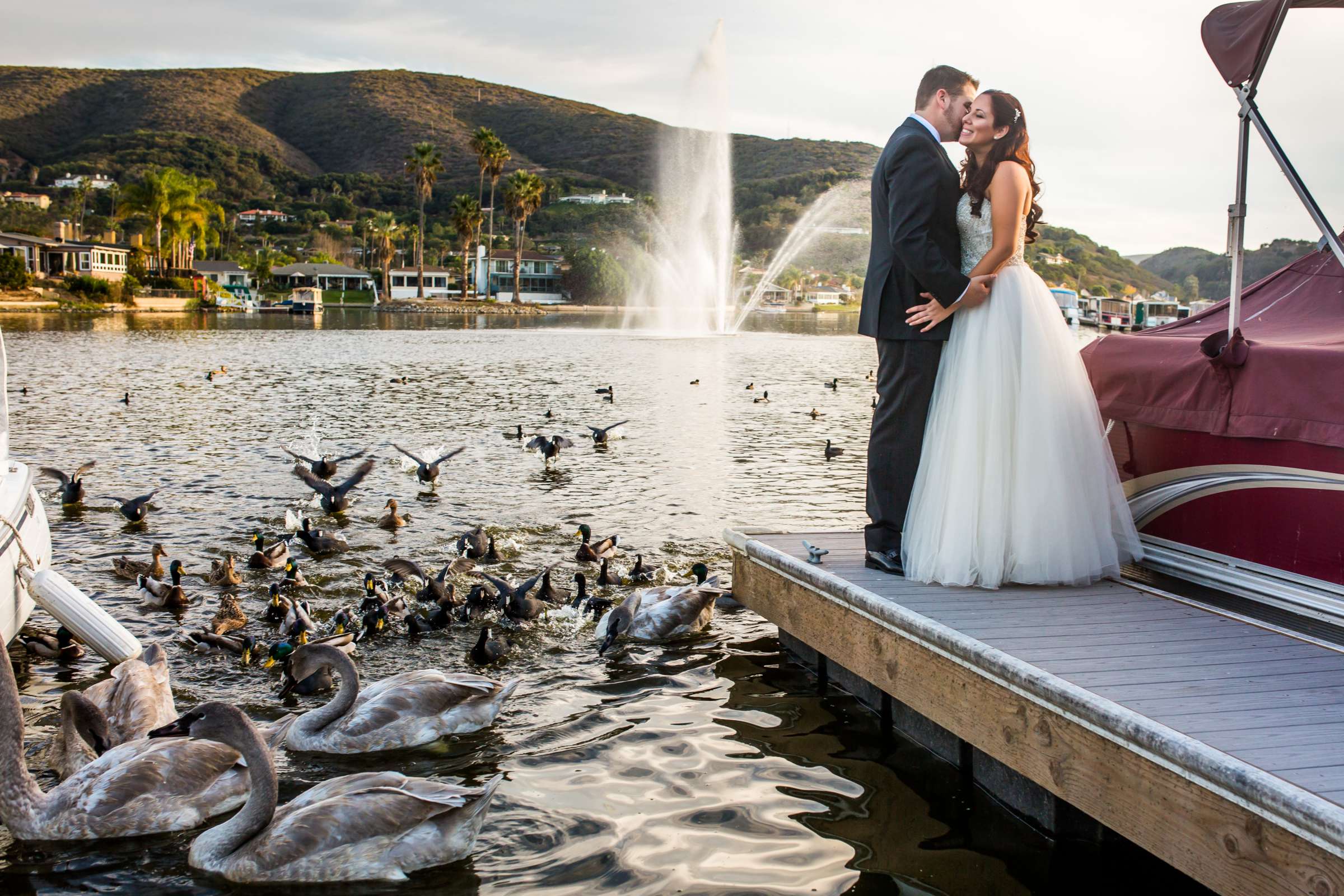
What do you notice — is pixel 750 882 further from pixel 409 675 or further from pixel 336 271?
A: pixel 336 271

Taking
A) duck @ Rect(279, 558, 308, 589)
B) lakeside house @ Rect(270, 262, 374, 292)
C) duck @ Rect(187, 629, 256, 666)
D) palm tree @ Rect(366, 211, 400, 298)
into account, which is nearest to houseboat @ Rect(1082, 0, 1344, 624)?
duck @ Rect(187, 629, 256, 666)

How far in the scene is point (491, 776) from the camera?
22.3ft

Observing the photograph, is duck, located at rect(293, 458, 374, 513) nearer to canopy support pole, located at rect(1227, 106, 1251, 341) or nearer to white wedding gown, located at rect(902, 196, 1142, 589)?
white wedding gown, located at rect(902, 196, 1142, 589)

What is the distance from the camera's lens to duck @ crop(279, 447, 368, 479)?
56.4ft

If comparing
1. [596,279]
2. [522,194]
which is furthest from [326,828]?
[596,279]

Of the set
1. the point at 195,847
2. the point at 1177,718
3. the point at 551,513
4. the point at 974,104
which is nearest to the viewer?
the point at 1177,718

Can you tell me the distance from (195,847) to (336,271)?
514 ft

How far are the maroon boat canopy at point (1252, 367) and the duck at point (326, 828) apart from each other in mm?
5238

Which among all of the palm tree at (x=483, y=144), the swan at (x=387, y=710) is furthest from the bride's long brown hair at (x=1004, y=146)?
the palm tree at (x=483, y=144)

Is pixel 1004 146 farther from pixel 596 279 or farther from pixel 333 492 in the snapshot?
pixel 596 279

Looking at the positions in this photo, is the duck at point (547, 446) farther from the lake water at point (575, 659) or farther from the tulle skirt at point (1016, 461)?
the tulle skirt at point (1016, 461)

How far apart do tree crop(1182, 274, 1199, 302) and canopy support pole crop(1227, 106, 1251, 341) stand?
2421 millimetres

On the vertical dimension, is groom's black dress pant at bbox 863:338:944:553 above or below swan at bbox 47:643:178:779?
above

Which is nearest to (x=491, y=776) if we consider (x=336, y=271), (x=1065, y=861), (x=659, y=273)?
(x=1065, y=861)
